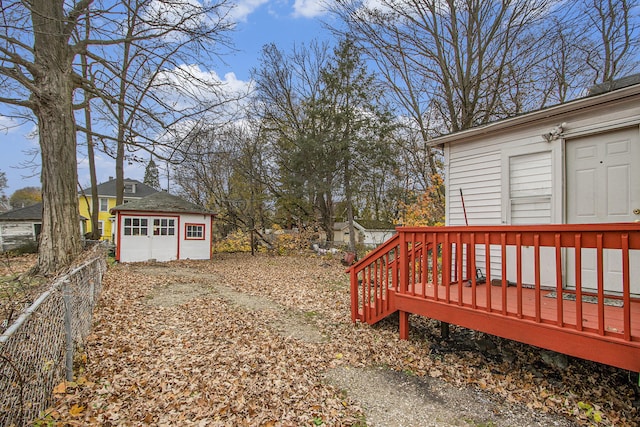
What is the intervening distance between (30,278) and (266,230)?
521 inches

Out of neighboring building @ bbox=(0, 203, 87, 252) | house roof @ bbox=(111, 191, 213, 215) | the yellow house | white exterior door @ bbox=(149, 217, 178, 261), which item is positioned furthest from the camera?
the yellow house

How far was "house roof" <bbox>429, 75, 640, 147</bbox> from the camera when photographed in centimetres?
373

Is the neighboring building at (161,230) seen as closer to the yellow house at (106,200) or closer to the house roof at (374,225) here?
the house roof at (374,225)

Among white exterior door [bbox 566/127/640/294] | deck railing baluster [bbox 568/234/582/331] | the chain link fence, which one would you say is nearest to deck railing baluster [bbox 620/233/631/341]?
deck railing baluster [bbox 568/234/582/331]

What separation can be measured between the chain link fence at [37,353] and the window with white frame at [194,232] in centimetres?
1123

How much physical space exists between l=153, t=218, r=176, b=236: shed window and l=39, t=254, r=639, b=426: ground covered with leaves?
9318 mm

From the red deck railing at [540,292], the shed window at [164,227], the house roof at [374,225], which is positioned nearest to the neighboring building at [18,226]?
the shed window at [164,227]

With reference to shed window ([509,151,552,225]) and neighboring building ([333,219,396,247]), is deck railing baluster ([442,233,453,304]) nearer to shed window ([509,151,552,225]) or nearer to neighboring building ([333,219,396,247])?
shed window ([509,151,552,225])

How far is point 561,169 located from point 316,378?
4.22 meters

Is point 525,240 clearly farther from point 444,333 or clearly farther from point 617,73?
point 617,73

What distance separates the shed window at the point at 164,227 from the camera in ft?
44.8

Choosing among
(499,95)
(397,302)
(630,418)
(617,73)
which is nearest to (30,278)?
(397,302)

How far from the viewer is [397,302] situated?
408cm

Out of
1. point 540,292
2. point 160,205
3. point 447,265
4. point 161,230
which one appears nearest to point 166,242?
point 161,230
